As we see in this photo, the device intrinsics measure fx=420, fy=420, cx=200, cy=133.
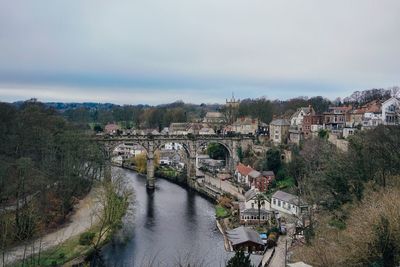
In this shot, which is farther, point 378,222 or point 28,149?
point 28,149

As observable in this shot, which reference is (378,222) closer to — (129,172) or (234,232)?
(234,232)

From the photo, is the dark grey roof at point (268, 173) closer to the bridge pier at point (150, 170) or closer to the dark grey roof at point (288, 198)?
the dark grey roof at point (288, 198)

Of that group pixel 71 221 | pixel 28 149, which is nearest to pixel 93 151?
pixel 28 149

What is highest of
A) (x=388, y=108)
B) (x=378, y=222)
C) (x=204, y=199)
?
(x=388, y=108)

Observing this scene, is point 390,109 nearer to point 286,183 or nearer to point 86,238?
point 286,183

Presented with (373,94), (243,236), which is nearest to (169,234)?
(243,236)

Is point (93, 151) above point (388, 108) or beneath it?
beneath

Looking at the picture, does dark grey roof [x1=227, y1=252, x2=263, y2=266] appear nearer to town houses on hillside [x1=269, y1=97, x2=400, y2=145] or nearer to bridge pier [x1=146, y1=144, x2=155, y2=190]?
town houses on hillside [x1=269, y1=97, x2=400, y2=145]
